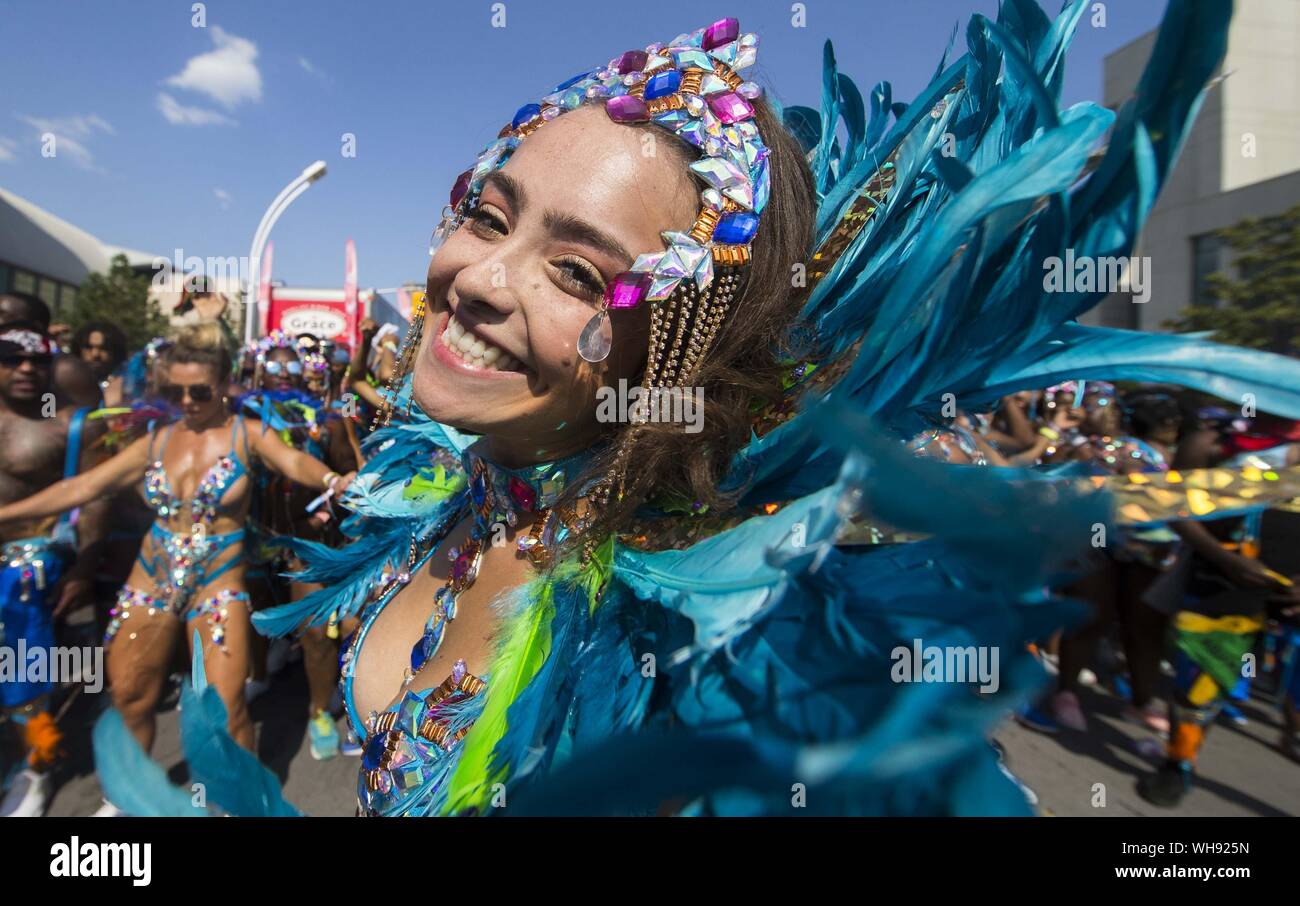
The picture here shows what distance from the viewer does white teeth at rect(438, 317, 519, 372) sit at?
111cm

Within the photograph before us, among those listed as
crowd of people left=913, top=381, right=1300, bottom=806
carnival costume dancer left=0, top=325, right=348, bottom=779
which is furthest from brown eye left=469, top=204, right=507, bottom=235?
carnival costume dancer left=0, top=325, right=348, bottom=779

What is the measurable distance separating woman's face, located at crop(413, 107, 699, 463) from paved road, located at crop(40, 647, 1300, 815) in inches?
112

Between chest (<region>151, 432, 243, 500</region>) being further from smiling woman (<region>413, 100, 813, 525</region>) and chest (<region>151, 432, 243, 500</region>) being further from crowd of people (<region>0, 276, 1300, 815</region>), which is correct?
smiling woman (<region>413, 100, 813, 525</region>)

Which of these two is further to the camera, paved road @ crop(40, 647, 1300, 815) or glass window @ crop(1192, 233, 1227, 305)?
glass window @ crop(1192, 233, 1227, 305)

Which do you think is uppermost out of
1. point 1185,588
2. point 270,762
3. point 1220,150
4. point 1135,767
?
point 1220,150

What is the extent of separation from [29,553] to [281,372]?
2.23 m

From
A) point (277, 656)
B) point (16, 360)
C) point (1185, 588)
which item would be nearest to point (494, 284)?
point (16, 360)

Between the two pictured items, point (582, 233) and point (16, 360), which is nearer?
point (582, 233)

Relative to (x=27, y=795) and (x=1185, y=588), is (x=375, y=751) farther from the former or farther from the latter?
(x=1185, y=588)

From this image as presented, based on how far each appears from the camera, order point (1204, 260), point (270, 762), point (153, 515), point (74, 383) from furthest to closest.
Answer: point (1204, 260)
point (74, 383)
point (270, 762)
point (153, 515)

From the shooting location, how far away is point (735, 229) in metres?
1.15

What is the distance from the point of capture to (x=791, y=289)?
1.25 metres
